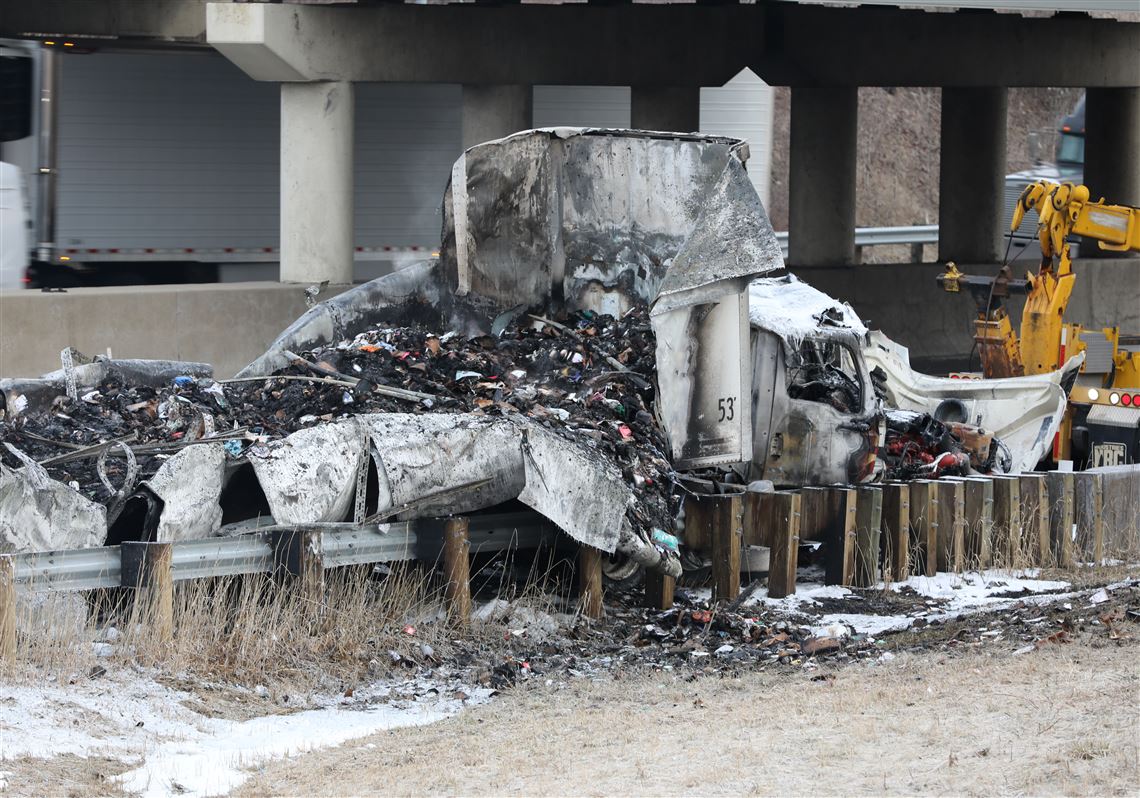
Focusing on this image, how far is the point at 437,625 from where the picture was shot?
9945mm

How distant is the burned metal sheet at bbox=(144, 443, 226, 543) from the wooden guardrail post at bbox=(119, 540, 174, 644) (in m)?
0.39

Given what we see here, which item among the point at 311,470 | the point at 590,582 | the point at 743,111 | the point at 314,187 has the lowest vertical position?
the point at 590,582

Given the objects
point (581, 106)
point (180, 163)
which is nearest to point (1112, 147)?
point (581, 106)

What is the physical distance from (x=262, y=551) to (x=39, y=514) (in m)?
1.24

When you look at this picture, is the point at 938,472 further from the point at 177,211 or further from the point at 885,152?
the point at 885,152

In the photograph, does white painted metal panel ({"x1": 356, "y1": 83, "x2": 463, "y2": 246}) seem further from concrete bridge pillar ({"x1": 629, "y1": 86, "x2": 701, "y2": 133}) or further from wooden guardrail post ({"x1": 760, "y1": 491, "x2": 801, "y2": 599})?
wooden guardrail post ({"x1": 760, "y1": 491, "x2": 801, "y2": 599})

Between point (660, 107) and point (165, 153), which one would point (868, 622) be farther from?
point (660, 107)

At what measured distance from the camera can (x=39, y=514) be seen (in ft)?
29.7

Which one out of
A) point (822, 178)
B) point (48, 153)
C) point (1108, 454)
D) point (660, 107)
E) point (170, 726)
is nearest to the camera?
point (170, 726)

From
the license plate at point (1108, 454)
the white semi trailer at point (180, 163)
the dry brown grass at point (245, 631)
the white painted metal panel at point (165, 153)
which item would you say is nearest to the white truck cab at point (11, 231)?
the white semi trailer at point (180, 163)

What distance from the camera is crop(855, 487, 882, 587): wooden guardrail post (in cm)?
1175

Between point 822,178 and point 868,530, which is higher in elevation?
point 822,178

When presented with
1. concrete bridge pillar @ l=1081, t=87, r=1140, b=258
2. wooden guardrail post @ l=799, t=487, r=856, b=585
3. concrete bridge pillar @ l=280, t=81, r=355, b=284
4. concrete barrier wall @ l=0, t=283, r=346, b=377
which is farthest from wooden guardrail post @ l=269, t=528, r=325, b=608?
concrete bridge pillar @ l=1081, t=87, r=1140, b=258

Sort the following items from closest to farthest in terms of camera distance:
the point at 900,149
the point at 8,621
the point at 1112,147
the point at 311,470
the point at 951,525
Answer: the point at 8,621 < the point at 311,470 < the point at 951,525 < the point at 1112,147 < the point at 900,149
